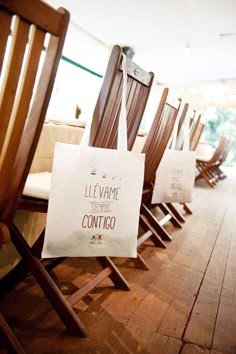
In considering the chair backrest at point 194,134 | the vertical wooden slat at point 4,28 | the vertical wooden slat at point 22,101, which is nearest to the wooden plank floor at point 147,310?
the vertical wooden slat at point 22,101

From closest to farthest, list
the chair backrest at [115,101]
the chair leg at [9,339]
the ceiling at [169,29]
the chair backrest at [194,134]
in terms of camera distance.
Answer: the chair leg at [9,339], the chair backrest at [115,101], the chair backrest at [194,134], the ceiling at [169,29]

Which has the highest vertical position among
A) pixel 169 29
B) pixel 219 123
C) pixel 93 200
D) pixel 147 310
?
pixel 169 29

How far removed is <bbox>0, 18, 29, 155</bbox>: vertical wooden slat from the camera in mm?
523

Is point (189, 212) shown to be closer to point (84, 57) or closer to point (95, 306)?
point (95, 306)

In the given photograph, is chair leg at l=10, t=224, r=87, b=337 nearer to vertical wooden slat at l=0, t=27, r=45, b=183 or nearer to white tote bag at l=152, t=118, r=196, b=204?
vertical wooden slat at l=0, t=27, r=45, b=183

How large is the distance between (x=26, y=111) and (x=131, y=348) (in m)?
0.72

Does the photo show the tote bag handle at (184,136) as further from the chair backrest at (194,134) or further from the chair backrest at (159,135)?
the chair backrest at (194,134)

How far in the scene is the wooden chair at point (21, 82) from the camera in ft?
1.72

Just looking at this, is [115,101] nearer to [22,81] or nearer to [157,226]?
[22,81]

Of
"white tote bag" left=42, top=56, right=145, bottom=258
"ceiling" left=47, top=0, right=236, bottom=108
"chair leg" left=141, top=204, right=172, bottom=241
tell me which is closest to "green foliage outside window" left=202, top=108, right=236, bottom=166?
"ceiling" left=47, top=0, right=236, bottom=108

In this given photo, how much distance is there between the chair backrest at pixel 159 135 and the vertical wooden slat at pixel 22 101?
2.84ft

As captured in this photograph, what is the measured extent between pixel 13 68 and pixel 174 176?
1172mm

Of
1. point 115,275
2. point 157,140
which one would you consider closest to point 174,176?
point 157,140

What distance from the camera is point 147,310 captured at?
1.05 metres
